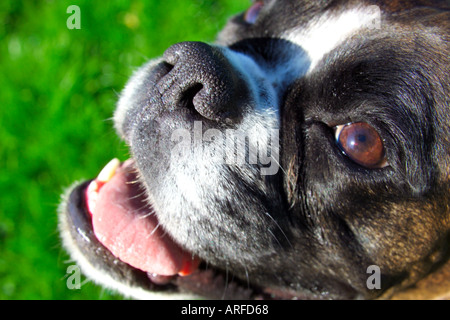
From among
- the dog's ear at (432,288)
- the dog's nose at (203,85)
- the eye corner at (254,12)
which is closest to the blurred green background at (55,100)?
the eye corner at (254,12)

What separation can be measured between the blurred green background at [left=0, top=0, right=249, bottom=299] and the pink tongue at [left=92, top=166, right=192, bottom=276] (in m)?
1.08

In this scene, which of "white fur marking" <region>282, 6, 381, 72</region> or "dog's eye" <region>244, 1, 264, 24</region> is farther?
"dog's eye" <region>244, 1, 264, 24</region>

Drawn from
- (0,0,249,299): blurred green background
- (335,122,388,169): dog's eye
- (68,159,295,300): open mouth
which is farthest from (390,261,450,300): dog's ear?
(0,0,249,299): blurred green background

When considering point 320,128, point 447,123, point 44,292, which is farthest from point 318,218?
point 44,292

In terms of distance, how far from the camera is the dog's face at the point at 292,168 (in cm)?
209

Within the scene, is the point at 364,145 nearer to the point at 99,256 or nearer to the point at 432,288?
the point at 432,288

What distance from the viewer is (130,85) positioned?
8.46ft

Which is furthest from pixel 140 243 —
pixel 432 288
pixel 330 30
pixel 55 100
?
pixel 55 100

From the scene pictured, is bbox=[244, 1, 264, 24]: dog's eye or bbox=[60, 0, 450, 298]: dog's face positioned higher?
bbox=[244, 1, 264, 24]: dog's eye

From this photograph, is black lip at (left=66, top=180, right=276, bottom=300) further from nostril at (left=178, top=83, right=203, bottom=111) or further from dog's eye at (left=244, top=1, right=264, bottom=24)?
dog's eye at (left=244, top=1, right=264, bottom=24)

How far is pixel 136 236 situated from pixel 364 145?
123cm

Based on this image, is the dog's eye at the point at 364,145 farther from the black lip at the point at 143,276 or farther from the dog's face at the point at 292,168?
the black lip at the point at 143,276

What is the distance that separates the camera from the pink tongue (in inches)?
95.0

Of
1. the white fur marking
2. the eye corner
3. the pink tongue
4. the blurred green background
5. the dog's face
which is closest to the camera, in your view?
the dog's face
